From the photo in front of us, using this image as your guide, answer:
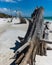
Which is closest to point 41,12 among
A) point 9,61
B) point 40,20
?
point 40,20

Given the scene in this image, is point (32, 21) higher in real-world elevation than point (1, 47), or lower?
higher

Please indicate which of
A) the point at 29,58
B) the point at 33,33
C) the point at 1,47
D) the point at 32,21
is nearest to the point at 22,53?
the point at 29,58

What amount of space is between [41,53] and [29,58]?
72.6 inches

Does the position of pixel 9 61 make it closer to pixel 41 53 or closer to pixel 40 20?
pixel 41 53

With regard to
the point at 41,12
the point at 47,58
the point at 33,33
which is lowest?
the point at 47,58

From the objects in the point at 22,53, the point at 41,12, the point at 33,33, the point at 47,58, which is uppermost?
the point at 41,12

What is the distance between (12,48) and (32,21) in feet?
6.66

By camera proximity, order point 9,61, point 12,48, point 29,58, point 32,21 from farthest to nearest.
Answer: point 12,48 < point 32,21 < point 9,61 < point 29,58

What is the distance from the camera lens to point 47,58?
30.0 feet

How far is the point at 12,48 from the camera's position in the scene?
36.0ft

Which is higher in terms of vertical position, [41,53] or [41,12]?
[41,12]

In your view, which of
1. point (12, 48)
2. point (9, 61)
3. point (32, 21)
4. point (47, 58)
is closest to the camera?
point (9, 61)

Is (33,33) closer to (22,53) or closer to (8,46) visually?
(22,53)

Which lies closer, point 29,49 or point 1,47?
point 29,49
